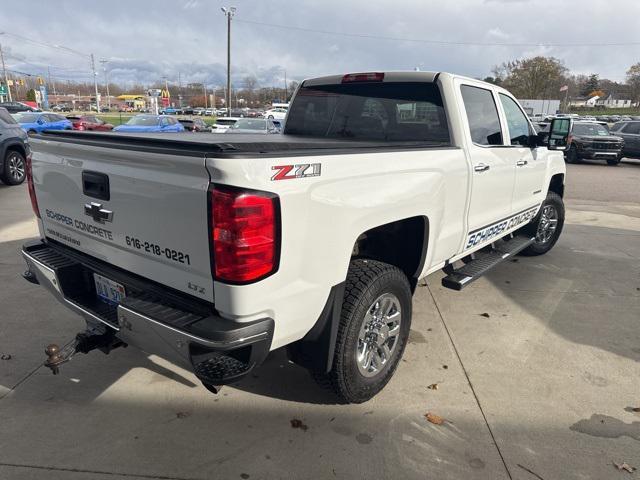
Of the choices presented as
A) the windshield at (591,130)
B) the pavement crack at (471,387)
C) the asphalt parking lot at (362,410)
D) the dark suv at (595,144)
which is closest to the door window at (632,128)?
the dark suv at (595,144)

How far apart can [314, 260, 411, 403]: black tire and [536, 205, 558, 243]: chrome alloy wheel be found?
12.3 ft

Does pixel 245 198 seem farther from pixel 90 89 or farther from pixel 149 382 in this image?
pixel 90 89

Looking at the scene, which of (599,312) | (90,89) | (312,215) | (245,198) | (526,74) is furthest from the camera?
(90,89)

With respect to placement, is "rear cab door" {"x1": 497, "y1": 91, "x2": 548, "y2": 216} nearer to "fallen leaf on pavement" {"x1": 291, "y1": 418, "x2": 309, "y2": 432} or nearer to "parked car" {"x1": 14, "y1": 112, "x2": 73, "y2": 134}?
"fallen leaf on pavement" {"x1": 291, "y1": 418, "x2": 309, "y2": 432}

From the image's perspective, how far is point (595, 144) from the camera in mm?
18234

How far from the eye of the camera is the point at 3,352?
138 inches

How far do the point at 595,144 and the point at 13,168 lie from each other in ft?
63.3

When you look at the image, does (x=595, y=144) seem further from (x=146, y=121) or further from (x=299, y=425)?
(x=299, y=425)

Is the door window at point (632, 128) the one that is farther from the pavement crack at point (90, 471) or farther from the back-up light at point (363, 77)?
the pavement crack at point (90, 471)

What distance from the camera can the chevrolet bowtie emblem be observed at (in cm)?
250

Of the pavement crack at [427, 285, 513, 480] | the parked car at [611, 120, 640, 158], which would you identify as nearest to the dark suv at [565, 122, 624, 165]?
the parked car at [611, 120, 640, 158]

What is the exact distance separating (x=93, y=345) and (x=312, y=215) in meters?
1.53

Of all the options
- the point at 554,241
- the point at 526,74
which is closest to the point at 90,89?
the point at 526,74

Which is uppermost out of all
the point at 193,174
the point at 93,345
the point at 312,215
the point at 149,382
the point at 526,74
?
the point at 526,74
